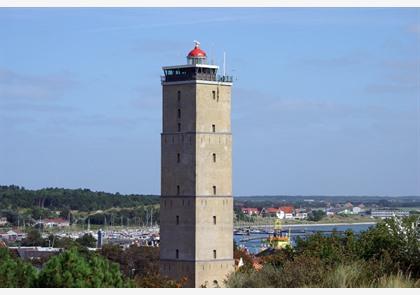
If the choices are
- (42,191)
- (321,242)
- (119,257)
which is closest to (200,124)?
(321,242)

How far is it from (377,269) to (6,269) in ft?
22.1

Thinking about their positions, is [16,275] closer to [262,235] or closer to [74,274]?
[74,274]

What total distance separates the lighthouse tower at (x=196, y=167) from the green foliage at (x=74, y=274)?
22257mm

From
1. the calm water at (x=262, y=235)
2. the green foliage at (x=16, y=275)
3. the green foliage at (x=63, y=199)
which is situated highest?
the green foliage at (x=63, y=199)

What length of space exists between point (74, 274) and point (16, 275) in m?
1.05

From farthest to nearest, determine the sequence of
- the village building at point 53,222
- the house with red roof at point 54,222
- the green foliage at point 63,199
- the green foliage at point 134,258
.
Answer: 1. the green foliage at point 63,199
2. the house with red roof at point 54,222
3. the village building at point 53,222
4. the green foliage at point 134,258

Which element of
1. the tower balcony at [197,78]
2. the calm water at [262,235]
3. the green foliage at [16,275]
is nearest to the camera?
the green foliage at [16,275]

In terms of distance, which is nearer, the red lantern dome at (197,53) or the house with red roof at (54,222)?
the red lantern dome at (197,53)

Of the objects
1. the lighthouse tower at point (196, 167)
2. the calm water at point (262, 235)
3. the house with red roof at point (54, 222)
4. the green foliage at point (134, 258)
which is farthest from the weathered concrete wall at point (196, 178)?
the house with red roof at point (54, 222)

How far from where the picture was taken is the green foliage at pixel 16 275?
59.2ft

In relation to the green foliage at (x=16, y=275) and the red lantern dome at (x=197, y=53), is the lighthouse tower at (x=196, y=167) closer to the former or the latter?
the red lantern dome at (x=197, y=53)

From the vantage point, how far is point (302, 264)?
22531mm

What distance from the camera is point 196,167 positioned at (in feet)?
135

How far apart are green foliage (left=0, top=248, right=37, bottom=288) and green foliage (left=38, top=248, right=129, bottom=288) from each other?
0.19 metres
